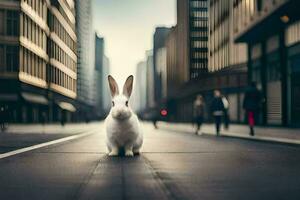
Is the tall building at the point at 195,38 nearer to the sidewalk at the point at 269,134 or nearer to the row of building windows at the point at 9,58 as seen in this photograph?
the row of building windows at the point at 9,58

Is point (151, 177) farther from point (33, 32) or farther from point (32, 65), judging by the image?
point (33, 32)

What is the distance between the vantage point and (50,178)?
748 centimetres

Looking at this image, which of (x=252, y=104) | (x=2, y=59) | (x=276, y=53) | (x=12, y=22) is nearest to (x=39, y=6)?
(x=12, y=22)

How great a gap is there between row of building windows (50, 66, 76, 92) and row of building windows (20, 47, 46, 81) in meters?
5.41

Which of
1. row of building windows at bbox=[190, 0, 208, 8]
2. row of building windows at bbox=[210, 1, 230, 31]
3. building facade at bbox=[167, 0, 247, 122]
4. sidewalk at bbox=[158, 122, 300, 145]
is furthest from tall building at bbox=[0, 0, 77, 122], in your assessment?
row of building windows at bbox=[190, 0, 208, 8]

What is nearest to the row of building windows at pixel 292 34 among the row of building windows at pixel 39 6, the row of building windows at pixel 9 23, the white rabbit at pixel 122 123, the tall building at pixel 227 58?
the tall building at pixel 227 58

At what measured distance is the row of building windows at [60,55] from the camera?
75.6m

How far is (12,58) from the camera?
5712 cm

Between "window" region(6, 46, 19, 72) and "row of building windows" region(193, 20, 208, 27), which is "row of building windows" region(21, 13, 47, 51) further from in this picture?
"row of building windows" region(193, 20, 208, 27)

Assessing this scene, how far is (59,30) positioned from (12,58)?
26255 millimetres

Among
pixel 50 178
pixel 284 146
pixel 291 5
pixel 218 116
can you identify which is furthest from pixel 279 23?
pixel 50 178

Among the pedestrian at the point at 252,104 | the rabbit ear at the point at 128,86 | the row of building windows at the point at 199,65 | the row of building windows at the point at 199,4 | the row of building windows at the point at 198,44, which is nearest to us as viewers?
the rabbit ear at the point at 128,86

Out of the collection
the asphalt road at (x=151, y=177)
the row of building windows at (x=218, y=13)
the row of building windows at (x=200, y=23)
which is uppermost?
the row of building windows at (x=200, y=23)

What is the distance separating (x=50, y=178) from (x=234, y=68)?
4443 cm
